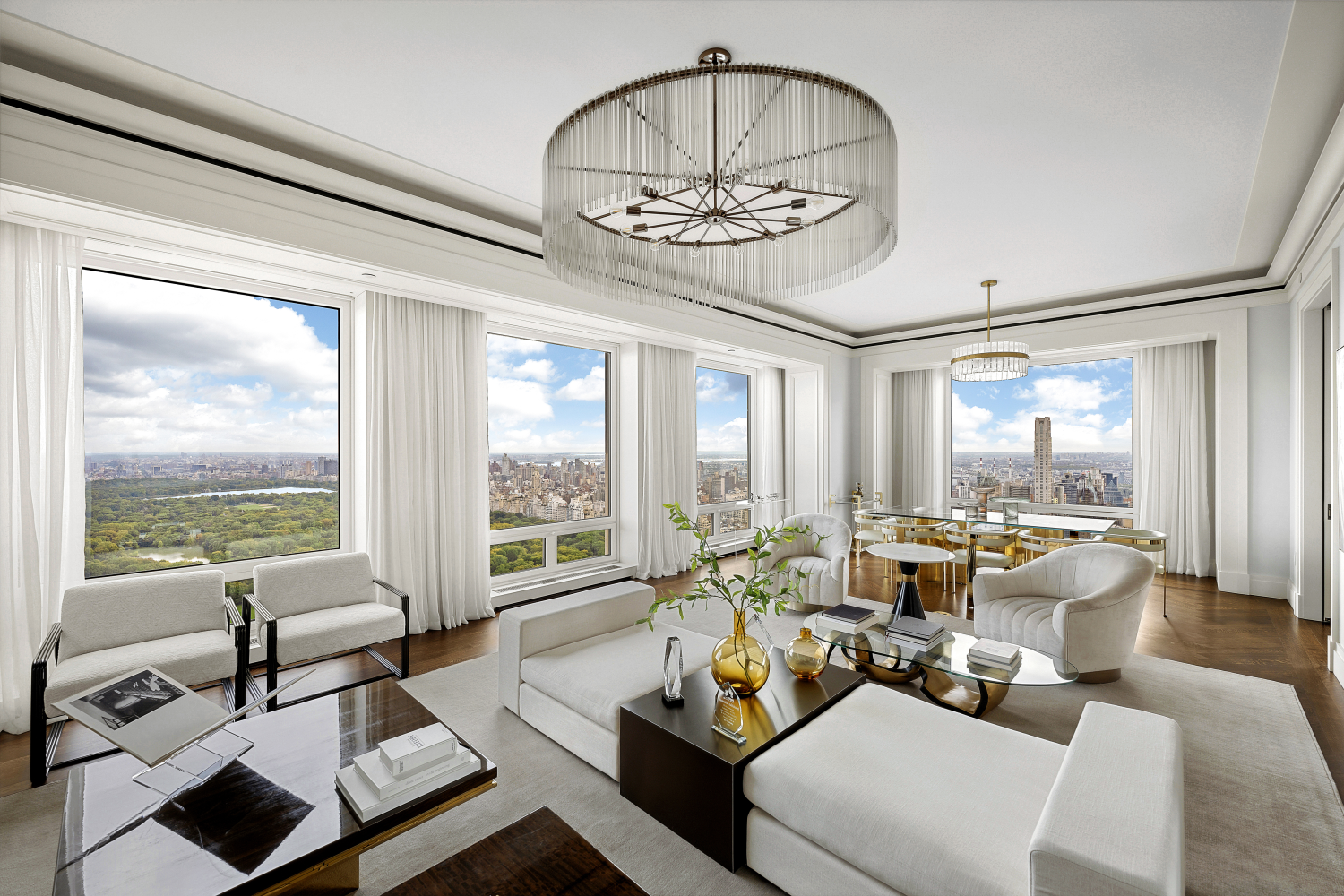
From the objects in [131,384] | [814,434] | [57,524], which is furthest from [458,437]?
[814,434]

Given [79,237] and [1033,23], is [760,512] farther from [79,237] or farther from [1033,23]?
[79,237]

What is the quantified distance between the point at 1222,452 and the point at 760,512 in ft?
14.8

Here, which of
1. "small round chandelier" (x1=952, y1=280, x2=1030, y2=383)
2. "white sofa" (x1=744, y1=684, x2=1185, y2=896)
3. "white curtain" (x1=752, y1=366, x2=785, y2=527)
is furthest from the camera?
"white curtain" (x1=752, y1=366, x2=785, y2=527)

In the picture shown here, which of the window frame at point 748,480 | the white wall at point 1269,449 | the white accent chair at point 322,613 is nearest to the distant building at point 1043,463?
the white wall at point 1269,449

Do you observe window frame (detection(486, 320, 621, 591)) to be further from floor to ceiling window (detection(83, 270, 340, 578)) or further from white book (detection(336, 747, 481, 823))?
white book (detection(336, 747, 481, 823))

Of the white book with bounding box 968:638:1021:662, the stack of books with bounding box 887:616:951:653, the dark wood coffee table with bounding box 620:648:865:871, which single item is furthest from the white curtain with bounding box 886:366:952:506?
the dark wood coffee table with bounding box 620:648:865:871

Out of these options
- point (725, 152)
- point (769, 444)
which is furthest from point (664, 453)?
point (725, 152)

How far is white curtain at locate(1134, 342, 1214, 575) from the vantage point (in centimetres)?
589

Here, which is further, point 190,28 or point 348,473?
point 348,473

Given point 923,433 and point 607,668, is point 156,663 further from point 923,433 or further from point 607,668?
point 923,433

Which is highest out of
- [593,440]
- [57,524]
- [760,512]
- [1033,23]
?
[1033,23]

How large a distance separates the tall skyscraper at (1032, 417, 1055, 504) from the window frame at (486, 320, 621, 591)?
5.08 metres

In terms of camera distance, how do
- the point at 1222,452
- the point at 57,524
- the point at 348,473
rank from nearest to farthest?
the point at 57,524
the point at 348,473
the point at 1222,452

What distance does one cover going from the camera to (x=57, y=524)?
9.29 ft
